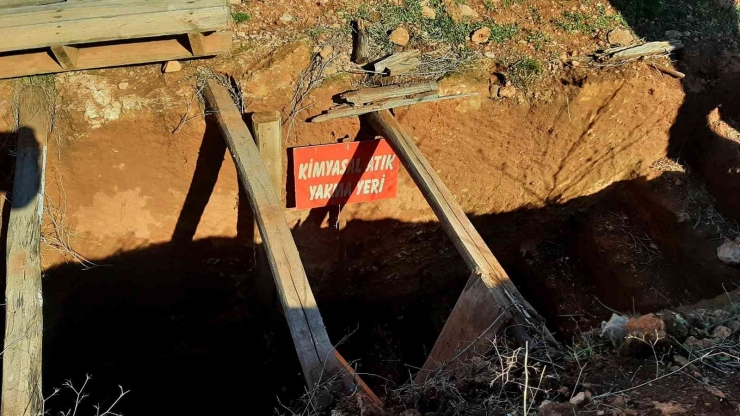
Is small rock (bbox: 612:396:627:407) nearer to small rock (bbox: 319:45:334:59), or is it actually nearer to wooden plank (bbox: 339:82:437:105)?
wooden plank (bbox: 339:82:437:105)

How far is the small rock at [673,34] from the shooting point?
196 inches

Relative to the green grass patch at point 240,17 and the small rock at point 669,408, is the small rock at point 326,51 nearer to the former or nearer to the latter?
the green grass patch at point 240,17

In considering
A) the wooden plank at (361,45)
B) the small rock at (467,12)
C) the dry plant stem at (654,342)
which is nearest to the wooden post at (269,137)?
the wooden plank at (361,45)

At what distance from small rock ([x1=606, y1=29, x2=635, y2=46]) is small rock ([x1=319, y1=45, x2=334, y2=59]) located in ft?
7.99

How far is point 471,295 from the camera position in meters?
3.20

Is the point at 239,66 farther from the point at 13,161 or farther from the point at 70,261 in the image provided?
the point at 70,261

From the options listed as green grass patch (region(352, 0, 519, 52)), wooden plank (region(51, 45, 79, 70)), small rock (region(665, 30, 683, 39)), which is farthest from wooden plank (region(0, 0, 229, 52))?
small rock (region(665, 30, 683, 39))

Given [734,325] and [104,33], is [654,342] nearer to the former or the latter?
[734,325]

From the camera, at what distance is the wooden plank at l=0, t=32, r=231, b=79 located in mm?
3588

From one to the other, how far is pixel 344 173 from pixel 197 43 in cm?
149

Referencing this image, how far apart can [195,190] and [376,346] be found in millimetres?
2468

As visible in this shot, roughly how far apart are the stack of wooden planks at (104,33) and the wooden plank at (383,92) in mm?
935

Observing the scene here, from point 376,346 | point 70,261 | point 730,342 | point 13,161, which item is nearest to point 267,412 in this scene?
point 376,346

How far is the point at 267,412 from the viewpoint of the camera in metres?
5.18
